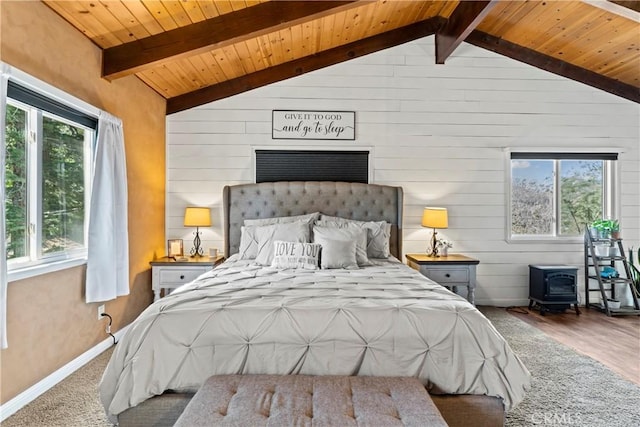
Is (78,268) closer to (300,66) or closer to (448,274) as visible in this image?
(300,66)

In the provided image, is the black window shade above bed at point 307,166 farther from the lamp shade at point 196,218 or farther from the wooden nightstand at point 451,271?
the wooden nightstand at point 451,271

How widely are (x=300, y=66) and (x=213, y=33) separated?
1583mm

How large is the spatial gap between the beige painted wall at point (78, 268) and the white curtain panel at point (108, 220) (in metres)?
0.13

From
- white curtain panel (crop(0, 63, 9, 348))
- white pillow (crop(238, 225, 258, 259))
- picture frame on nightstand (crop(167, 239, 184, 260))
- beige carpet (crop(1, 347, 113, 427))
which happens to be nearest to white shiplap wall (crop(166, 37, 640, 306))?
picture frame on nightstand (crop(167, 239, 184, 260))

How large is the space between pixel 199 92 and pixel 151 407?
3.60 m

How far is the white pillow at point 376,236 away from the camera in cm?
393

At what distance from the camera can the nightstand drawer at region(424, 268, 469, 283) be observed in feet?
13.4

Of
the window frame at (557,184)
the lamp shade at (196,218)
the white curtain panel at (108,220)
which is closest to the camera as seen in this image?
the white curtain panel at (108,220)

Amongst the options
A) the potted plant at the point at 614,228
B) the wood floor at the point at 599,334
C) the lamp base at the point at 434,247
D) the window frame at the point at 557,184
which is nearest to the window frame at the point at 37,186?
the lamp base at the point at 434,247

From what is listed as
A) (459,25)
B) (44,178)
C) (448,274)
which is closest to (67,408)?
(44,178)

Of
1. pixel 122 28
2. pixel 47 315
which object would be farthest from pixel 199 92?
pixel 47 315

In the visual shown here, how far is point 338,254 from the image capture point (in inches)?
132

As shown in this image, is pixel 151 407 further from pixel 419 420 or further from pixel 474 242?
pixel 474 242

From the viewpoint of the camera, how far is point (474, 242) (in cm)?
473
